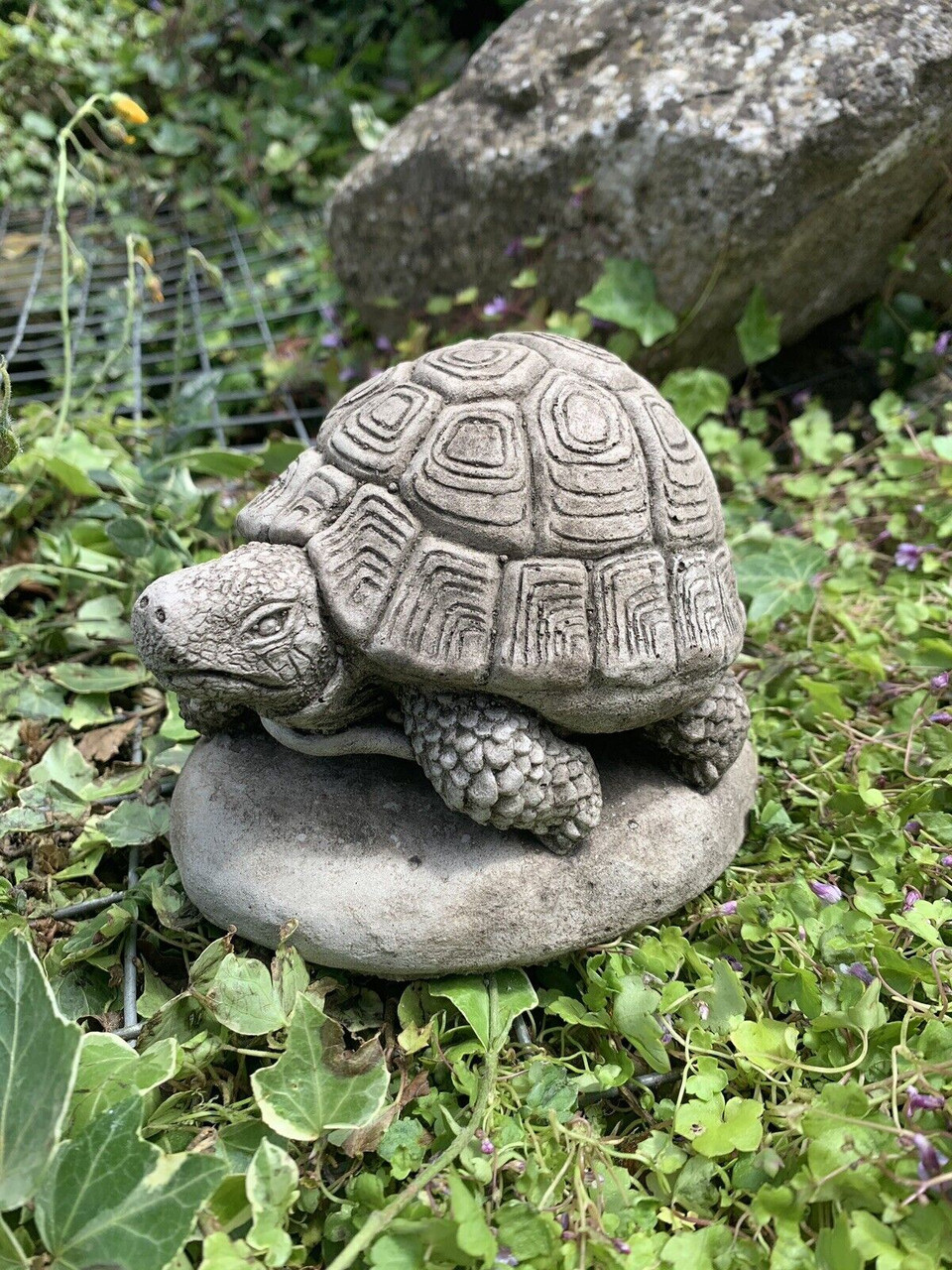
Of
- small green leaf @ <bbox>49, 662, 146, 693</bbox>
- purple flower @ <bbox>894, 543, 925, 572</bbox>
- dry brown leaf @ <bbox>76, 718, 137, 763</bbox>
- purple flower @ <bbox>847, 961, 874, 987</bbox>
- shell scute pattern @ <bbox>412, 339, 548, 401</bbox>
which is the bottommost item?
purple flower @ <bbox>847, 961, 874, 987</bbox>

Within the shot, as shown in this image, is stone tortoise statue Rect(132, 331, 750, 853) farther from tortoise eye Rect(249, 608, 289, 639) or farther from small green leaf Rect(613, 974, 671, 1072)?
small green leaf Rect(613, 974, 671, 1072)

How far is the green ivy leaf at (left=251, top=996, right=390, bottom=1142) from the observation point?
142cm

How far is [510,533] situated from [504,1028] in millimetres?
862

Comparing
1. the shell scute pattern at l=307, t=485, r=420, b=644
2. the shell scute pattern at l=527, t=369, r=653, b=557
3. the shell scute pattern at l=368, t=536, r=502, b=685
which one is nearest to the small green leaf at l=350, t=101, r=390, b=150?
the shell scute pattern at l=527, t=369, r=653, b=557

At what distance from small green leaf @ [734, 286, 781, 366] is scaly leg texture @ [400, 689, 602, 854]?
1.98 m

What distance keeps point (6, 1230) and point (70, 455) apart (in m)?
A: 2.30

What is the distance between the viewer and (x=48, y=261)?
4.66 meters

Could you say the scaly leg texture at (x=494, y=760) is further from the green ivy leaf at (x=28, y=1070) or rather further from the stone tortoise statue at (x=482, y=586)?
the green ivy leaf at (x=28, y=1070)

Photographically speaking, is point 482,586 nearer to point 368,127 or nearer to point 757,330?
point 757,330

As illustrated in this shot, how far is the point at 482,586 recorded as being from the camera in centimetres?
154

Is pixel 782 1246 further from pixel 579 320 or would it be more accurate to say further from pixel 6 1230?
pixel 579 320

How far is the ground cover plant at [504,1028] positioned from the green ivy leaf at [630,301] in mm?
859

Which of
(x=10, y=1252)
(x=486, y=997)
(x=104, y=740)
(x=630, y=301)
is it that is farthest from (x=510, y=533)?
(x=630, y=301)

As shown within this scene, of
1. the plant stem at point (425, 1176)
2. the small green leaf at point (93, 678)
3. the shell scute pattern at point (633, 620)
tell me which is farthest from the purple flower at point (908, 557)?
the small green leaf at point (93, 678)
